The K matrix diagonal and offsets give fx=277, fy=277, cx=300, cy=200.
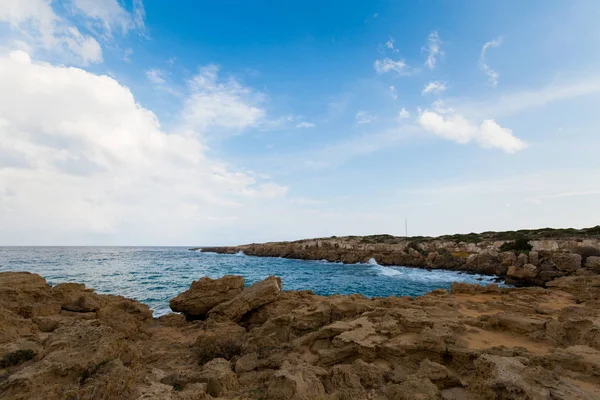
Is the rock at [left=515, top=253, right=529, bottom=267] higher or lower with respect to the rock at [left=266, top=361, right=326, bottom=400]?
lower

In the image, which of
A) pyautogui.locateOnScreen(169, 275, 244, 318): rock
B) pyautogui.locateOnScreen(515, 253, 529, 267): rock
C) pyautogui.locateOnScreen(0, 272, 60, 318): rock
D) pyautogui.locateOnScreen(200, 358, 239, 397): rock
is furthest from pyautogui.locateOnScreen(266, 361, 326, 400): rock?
pyautogui.locateOnScreen(515, 253, 529, 267): rock

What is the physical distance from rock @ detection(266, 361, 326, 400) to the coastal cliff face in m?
28.3

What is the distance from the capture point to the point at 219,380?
5609 millimetres

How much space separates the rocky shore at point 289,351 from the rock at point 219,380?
0.02 meters

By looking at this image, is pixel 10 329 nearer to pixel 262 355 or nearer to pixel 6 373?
pixel 6 373

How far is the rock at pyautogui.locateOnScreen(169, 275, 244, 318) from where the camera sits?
12141mm

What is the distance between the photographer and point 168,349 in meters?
8.40

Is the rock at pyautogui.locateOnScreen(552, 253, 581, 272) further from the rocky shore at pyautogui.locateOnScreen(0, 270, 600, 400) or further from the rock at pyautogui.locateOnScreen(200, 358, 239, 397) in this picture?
the rock at pyautogui.locateOnScreen(200, 358, 239, 397)

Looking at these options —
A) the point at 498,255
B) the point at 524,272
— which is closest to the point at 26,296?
the point at 524,272

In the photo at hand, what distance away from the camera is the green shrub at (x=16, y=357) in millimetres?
5559

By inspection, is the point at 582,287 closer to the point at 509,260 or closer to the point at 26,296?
the point at 509,260

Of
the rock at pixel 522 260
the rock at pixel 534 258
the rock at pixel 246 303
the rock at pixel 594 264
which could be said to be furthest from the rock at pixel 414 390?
the rock at pixel 522 260

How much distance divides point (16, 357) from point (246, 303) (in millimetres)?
6608

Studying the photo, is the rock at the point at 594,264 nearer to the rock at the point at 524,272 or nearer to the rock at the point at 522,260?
the rock at the point at 524,272
